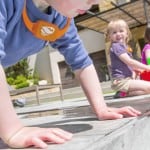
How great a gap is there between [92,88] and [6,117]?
684 mm

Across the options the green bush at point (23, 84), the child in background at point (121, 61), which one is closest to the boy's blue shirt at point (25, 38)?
the child in background at point (121, 61)

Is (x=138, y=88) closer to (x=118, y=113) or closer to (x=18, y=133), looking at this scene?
(x=118, y=113)

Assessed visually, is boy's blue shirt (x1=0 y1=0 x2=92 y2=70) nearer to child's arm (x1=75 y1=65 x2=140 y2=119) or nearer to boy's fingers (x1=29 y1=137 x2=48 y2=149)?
child's arm (x1=75 y1=65 x2=140 y2=119)

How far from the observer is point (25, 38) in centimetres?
161

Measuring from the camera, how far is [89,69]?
183cm

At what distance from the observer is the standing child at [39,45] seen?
1157mm

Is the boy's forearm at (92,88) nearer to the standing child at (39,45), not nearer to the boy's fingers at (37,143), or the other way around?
the standing child at (39,45)

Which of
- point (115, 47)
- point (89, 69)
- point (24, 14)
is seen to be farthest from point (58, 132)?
point (115, 47)

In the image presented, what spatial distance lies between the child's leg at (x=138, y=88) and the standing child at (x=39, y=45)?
245cm

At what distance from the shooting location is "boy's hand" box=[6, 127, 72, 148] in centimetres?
111

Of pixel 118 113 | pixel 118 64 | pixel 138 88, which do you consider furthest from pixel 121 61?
pixel 118 113

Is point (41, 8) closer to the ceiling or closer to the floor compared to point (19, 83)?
closer to the ceiling

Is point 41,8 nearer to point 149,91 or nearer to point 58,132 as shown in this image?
point 58,132

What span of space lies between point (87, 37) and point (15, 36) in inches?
681
